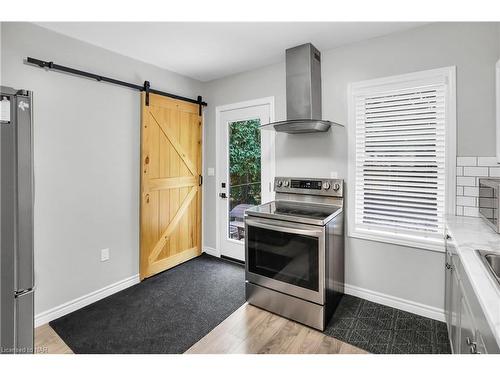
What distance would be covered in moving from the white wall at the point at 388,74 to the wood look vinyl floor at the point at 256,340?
2.71 feet

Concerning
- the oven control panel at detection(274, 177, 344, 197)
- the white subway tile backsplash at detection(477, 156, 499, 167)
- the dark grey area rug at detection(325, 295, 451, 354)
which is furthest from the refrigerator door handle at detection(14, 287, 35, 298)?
the white subway tile backsplash at detection(477, 156, 499, 167)

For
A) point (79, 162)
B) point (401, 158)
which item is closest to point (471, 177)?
point (401, 158)

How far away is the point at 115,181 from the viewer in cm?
273

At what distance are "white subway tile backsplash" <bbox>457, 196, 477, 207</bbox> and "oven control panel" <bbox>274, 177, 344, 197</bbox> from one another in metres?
0.89

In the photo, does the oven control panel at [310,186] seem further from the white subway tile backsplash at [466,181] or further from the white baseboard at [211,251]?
the white baseboard at [211,251]

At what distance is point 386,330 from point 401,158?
4.54 feet

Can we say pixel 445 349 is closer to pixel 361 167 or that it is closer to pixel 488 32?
pixel 361 167

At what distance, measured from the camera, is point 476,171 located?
80.0 inches

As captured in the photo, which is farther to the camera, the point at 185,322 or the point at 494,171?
the point at 185,322

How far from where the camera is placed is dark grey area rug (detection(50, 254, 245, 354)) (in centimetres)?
196

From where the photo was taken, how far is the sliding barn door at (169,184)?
2990 millimetres

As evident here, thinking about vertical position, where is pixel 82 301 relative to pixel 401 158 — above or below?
below

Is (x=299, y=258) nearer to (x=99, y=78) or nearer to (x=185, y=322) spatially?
(x=185, y=322)

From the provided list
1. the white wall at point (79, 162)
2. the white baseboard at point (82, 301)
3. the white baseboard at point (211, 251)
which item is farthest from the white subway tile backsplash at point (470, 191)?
the white baseboard at point (82, 301)
